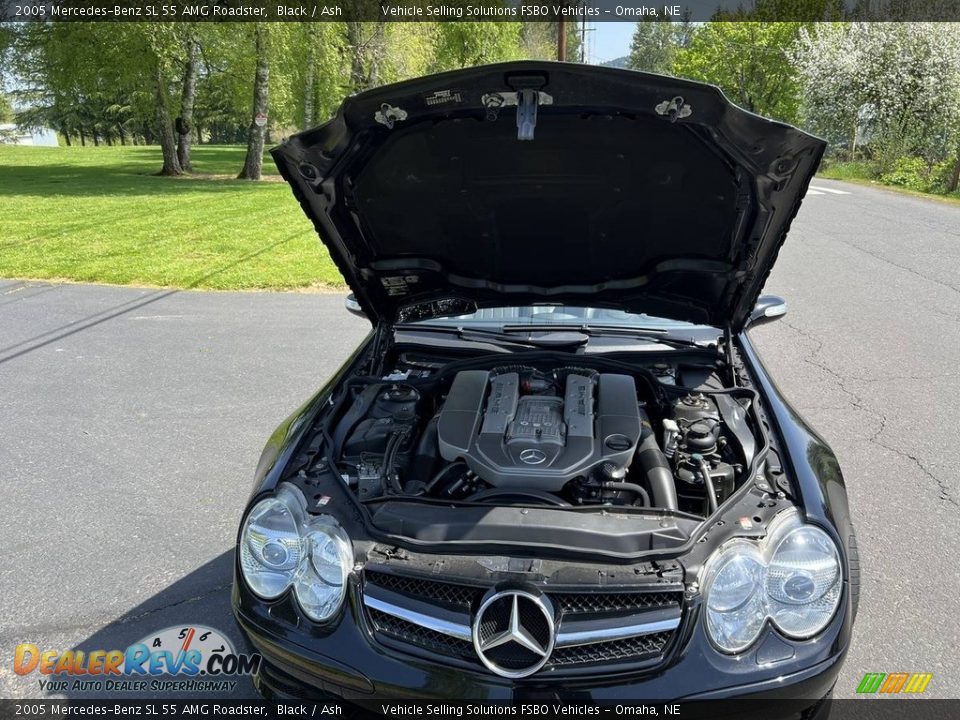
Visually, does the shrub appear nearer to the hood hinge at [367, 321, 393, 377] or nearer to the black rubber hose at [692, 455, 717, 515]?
A: the hood hinge at [367, 321, 393, 377]

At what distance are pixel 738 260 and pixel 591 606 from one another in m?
1.71

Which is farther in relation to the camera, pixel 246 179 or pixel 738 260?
pixel 246 179

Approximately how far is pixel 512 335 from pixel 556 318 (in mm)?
258

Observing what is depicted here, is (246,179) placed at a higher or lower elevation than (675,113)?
lower

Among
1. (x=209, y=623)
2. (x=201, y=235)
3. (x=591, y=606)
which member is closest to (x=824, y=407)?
(x=591, y=606)

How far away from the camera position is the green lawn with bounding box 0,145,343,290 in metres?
10.1

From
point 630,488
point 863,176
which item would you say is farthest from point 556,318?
point 863,176

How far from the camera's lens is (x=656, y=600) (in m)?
2.01

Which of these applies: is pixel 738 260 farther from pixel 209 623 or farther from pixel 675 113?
pixel 209 623

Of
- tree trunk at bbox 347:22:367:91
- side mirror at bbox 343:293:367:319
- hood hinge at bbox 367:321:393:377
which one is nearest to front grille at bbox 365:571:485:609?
hood hinge at bbox 367:321:393:377

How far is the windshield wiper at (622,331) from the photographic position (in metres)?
3.37

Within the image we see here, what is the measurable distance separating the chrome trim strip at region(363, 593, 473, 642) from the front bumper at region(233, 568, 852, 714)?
5cm

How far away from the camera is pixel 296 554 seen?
2.23 meters

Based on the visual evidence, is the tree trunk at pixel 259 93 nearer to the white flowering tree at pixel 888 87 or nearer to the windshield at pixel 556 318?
the windshield at pixel 556 318
